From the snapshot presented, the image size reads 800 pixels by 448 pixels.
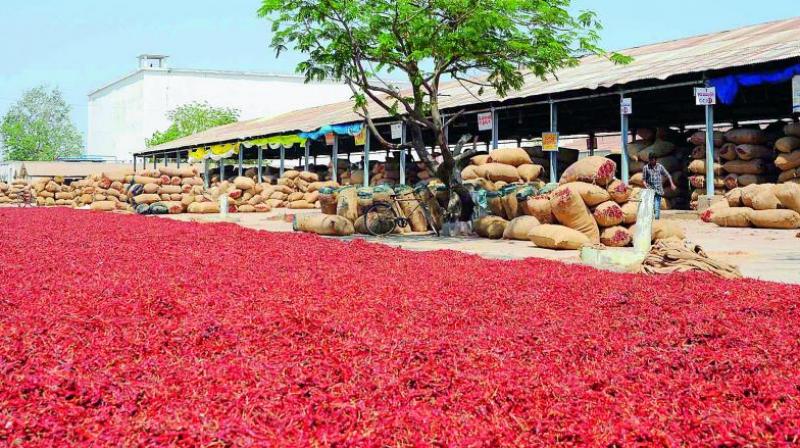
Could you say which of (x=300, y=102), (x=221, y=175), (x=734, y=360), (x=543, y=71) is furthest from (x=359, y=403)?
(x=300, y=102)

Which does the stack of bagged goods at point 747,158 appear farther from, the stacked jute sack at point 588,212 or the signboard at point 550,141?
the stacked jute sack at point 588,212

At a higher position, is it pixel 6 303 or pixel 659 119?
pixel 659 119

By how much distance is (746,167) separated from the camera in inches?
626

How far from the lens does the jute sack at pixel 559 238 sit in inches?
402

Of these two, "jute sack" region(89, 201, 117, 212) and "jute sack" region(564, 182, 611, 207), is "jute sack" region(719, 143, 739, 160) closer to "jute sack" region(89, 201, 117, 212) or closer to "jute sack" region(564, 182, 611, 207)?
"jute sack" region(564, 182, 611, 207)

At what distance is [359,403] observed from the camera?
3.02 m

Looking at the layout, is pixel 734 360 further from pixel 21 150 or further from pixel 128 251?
pixel 21 150

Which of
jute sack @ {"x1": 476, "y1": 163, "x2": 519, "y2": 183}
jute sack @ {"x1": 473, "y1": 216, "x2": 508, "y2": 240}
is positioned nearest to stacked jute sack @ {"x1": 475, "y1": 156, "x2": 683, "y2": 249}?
jute sack @ {"x1": 473, "y1": 216, "x2": 508, "y2": 240}

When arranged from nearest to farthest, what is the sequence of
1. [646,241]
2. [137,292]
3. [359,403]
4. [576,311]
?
[359,403]
[576,311]
[137,292]
[646,241]

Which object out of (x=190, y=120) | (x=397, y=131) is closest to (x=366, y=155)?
(x=397, y=131)

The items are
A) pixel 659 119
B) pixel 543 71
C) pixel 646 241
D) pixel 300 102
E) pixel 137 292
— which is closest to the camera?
pixel 137 292

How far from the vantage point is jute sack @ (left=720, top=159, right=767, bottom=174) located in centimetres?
1579

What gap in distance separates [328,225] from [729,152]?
854 cm

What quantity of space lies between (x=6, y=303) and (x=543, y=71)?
999 cm
